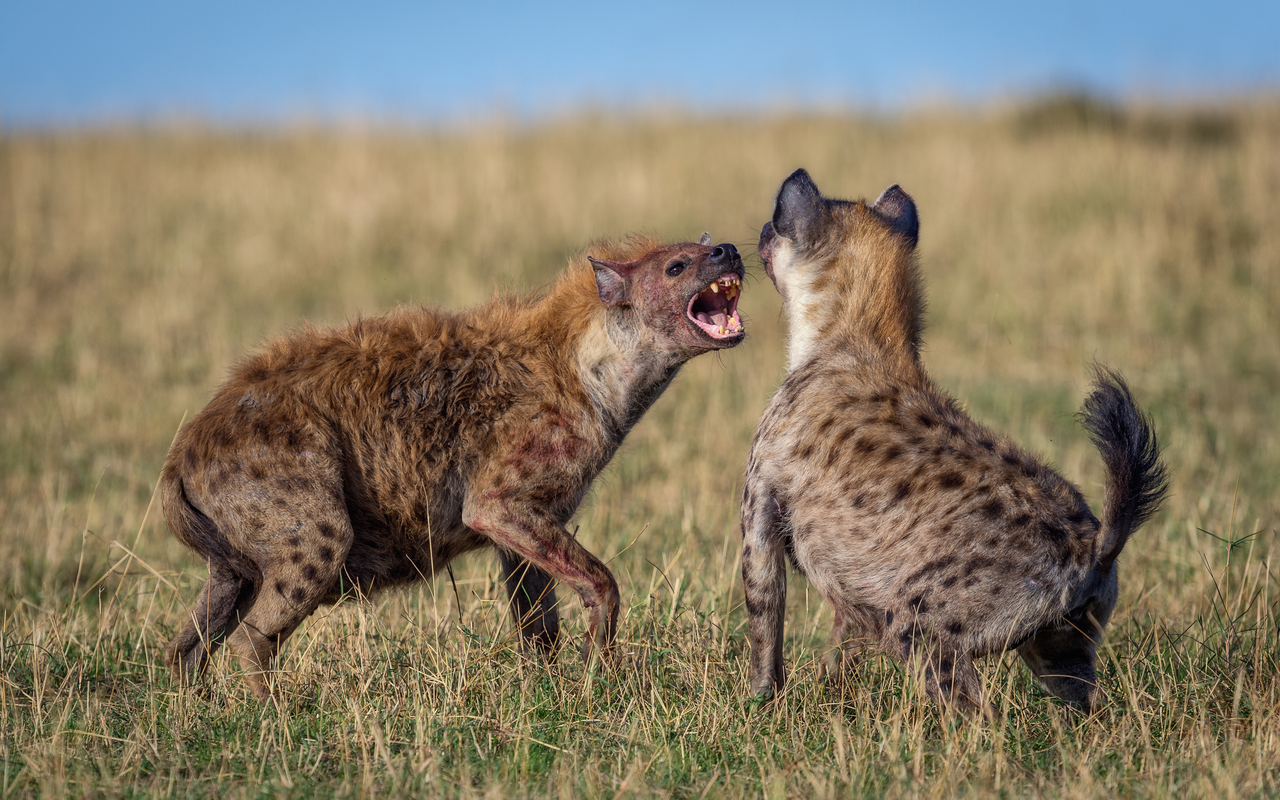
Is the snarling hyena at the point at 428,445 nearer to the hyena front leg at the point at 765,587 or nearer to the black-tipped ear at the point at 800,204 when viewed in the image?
the black-tipped ear at the point at 800,204

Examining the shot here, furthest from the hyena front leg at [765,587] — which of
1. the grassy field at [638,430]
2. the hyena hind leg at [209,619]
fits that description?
the hyena hind leg at [209,619]

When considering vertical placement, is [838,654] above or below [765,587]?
below

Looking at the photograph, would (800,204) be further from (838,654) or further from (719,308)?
(838,654)

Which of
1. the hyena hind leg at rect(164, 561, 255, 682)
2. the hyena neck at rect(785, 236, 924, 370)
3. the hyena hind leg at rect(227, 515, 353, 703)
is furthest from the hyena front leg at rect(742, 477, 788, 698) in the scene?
the hyena hind leg at rect(164, 561, 255, 682)

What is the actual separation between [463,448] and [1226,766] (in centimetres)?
254

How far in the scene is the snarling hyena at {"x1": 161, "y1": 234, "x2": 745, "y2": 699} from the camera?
4.00 m

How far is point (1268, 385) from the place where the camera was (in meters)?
9.57

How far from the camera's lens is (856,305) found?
436 centimetres

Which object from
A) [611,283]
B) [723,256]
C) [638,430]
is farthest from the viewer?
[638,430]

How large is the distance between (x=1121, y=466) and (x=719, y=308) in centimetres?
172

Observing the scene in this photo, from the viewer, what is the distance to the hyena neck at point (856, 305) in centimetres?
433

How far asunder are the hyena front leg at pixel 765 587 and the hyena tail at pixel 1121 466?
3.25 feet

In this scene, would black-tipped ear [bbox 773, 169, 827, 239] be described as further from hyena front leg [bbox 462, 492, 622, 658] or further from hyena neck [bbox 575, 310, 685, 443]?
hyena front leg [bbox 462, 492, 622, 658]

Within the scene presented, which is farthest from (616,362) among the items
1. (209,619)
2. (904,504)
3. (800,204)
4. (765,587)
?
(209,619)
